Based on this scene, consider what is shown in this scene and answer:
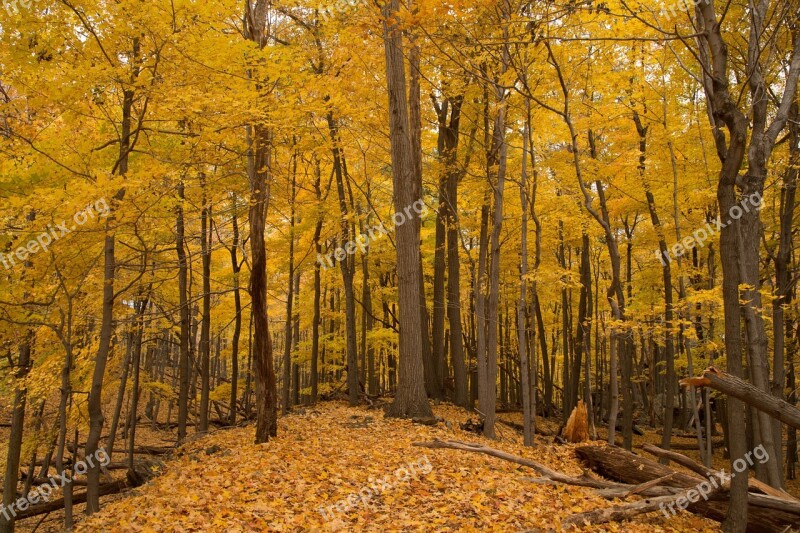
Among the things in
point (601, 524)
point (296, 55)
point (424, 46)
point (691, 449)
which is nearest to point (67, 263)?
point (296, 55)

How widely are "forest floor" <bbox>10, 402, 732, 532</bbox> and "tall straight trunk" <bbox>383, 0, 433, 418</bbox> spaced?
168cm

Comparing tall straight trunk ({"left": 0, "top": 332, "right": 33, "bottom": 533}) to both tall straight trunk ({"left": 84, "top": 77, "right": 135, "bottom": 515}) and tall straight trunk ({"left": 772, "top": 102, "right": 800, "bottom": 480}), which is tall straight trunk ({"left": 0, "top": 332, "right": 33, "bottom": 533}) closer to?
tall straight trunk ({"left": 84, "top": 77, "right": 135, "bottom": 515})

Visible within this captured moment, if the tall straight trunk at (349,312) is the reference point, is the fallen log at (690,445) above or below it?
below

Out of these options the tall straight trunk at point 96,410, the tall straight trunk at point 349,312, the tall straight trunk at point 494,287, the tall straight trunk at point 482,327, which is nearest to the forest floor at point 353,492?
the tall straight trunk at point 96,410

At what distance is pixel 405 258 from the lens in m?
10.6

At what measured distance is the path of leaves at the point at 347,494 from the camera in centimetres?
501

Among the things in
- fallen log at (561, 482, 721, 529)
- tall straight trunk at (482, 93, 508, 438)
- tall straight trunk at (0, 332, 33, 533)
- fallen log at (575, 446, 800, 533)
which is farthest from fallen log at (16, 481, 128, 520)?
fallen log at (575, 446, 800, 533)

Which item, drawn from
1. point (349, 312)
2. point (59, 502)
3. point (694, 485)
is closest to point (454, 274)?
point (349, 312)

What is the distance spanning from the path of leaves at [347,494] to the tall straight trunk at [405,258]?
1735 mm

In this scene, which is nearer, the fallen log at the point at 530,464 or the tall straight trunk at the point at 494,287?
the fallen log at the point at 530,464

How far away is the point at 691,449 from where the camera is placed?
55.0 ft

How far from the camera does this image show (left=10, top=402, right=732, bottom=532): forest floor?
198 inches

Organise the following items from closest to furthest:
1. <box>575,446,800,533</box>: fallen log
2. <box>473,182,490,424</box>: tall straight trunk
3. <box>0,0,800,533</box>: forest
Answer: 1. <box>0,0,800,533</box>: forest
2. <box>575,446,800,533</box>: fallen log
3. <box>473,182,490,424</box>: tall straight trunk

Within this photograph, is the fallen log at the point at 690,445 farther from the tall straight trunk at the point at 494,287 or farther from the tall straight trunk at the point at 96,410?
the tall straight trunk at the point at 96,410
